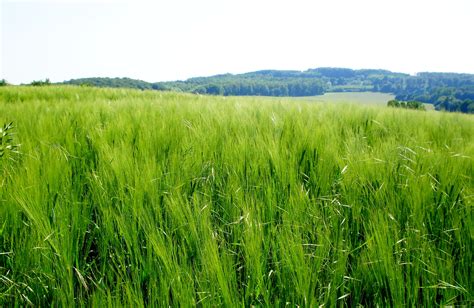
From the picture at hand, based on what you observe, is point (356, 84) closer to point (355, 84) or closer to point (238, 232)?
point (355, 84)

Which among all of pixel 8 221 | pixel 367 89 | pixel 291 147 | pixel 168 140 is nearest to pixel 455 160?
pixel 291 147

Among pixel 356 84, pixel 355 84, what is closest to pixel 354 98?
pixel 356 84

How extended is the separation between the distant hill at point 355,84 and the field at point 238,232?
49.5 meters

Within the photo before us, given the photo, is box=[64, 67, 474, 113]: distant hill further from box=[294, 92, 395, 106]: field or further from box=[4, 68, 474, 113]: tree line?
box=[294, 92, 395, 106]: field

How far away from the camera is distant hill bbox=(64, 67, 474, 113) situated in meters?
69.2

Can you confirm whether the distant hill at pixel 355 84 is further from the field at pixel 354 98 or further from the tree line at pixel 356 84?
the field at pixel 354 98

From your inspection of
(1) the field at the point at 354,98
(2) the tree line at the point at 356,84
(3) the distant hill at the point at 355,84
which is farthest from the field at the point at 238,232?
(2) the tree line at the point at 356,84

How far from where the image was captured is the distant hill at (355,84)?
69.2 meters

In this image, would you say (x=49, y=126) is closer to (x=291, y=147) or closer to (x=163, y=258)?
(x=291, y=147)

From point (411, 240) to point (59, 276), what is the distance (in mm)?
875

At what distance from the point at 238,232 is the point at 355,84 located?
497ft

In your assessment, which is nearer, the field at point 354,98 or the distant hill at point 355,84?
the field at point 354,98

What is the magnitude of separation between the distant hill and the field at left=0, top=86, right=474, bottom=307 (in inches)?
1947

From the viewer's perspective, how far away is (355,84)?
138875mm
